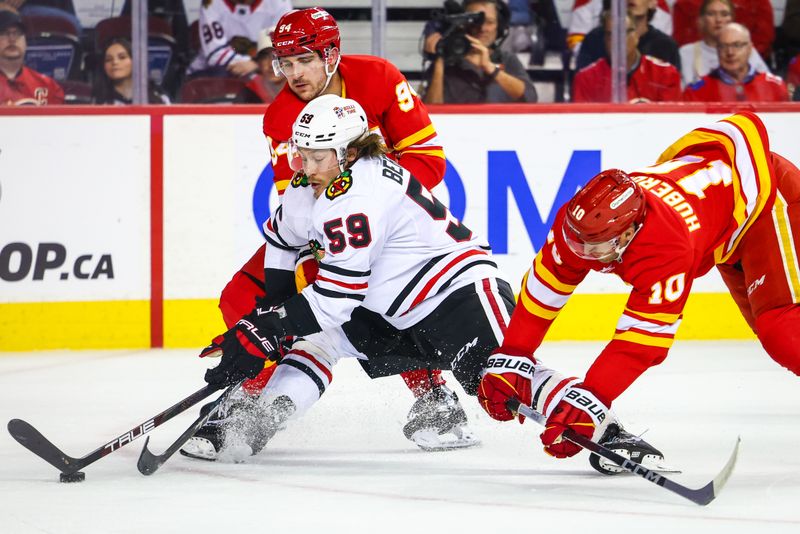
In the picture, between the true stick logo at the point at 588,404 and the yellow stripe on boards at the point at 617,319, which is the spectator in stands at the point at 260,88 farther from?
the true stick logo at the point at 588,404

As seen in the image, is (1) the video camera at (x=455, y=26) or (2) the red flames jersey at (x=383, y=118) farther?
(1) the video camera at (x=455, y=26)

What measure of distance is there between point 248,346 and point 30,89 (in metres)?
2.79

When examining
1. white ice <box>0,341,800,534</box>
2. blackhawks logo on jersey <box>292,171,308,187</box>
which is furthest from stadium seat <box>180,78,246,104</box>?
blackhawks logo on jersey <box>292,171,308,187</box>

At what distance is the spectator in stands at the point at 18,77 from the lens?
19.2ft

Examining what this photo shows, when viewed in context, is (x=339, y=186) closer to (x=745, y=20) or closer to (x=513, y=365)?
(x=513, y=365)

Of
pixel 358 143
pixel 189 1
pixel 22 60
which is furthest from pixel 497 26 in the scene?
pixel 358 143

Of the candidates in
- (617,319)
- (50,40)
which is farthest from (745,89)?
(50,40)

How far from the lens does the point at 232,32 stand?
6016 mm

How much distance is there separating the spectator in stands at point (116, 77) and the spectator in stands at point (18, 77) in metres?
0.18

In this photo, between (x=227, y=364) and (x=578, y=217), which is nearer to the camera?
(x=578, y=217)

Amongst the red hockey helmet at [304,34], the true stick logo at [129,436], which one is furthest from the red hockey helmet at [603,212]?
the true stick logo at [129,436]

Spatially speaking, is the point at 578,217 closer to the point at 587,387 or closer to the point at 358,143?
the point at 587,387

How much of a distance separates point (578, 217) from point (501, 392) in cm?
58

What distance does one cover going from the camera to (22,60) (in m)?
5.90
